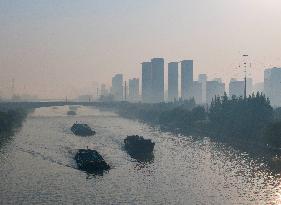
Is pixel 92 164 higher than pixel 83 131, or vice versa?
pixel 92 164

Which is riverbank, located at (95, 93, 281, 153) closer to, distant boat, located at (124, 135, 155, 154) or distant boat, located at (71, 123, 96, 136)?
distant boat, located at (124, 135, 155, 154)

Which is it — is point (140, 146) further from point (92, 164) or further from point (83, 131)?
point (83, 131)

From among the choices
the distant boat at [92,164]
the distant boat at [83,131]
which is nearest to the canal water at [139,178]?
the distant boat at [92,164]

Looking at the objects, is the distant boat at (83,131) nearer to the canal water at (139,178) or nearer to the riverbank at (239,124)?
the riverbank at (239,124)

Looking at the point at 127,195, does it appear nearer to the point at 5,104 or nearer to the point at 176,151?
the point at 176,151

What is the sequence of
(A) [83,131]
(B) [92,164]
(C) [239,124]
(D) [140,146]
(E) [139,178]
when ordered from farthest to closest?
(A) [83,131], (C) [239,124], (D) [140,146], (B) [92,164], (E) [139,178]

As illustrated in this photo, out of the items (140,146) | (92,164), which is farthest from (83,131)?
(92,164)

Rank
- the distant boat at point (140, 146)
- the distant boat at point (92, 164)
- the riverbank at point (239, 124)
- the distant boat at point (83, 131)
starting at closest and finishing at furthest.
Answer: the distant boat at point (92, 164), the distant boat at point (140, 146), the riverbank at point (239, 124), the distant boat at point (83, 131)

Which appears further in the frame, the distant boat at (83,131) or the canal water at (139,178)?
the distant boat at (83,131)

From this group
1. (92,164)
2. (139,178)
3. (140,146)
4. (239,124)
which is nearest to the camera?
(139,178)

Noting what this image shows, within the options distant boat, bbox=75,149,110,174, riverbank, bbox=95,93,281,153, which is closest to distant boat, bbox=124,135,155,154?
distant boat, bbox=75,149,110,174
